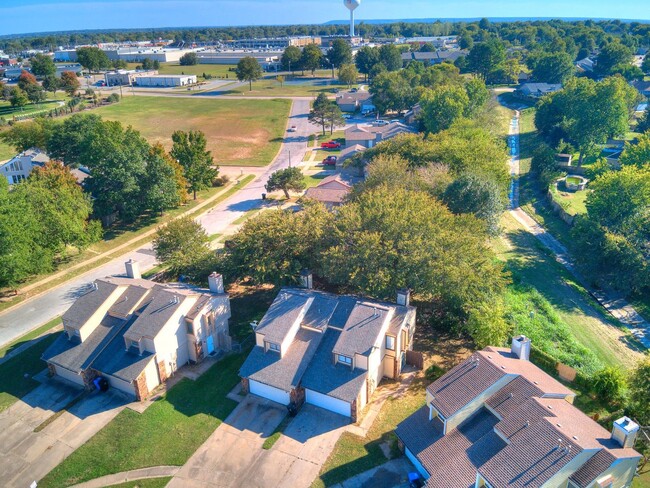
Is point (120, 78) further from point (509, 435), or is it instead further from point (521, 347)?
point (509, 435)

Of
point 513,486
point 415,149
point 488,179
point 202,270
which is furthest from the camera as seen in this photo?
point 415,149

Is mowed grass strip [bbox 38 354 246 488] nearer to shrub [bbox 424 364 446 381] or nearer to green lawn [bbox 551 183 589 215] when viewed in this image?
shrub [bbox 424 364 446 381]

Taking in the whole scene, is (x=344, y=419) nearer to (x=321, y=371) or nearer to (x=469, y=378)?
(x=321, y=371)

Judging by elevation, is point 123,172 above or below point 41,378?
above

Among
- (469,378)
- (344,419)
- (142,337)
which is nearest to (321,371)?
(344,419)

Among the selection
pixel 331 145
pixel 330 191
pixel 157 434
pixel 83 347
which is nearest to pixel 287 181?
pixel 330 191

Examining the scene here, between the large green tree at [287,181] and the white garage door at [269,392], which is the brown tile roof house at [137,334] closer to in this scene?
the white garage door at [269,392]

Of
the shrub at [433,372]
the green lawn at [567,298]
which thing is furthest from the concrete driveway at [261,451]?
the green lawn at [567,298]
